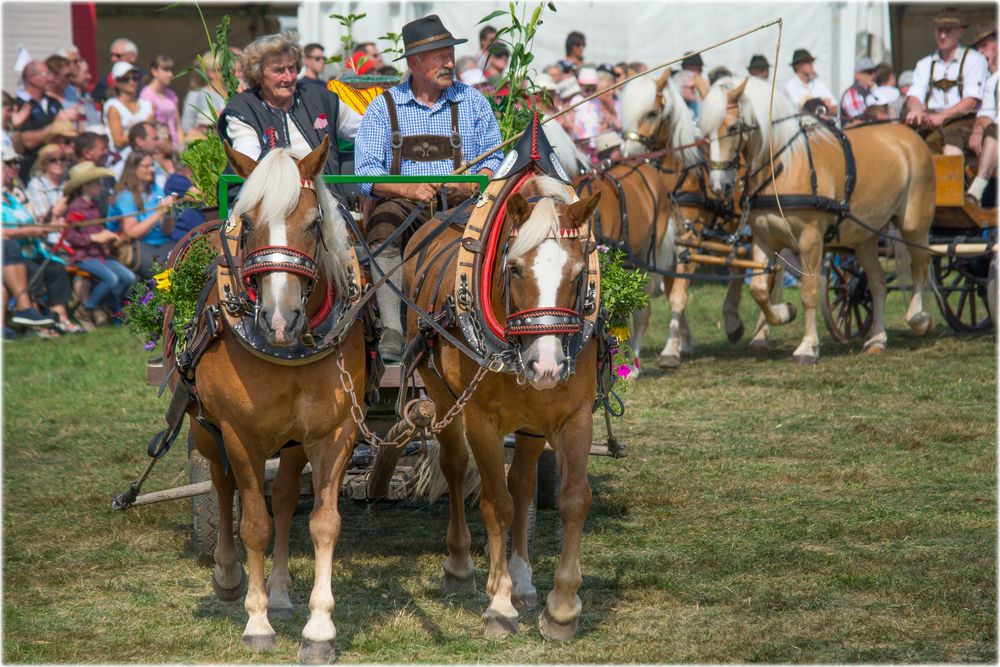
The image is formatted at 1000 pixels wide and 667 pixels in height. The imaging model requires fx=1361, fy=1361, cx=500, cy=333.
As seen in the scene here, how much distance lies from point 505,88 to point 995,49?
7.22 meters

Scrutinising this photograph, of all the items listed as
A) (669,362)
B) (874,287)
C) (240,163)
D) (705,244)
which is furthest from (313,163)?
(874,287)

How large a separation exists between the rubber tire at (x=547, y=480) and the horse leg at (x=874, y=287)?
17.7ft

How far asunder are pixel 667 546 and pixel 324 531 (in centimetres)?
195

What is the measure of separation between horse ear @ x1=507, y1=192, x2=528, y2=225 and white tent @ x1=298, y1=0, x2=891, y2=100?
11.2 m

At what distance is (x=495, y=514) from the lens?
17.3ft

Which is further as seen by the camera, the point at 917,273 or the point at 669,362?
the point at 917,273

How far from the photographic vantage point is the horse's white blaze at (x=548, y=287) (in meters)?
4.58

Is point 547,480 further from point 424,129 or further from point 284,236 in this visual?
point 284,236

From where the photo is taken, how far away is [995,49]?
506 inches

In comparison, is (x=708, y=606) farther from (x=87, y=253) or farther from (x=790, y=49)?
(x=790, y=49)

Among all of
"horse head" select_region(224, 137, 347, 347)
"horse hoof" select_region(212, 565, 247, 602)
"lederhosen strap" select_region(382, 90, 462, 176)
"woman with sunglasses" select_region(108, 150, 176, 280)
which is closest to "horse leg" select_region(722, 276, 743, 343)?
"woman with sunglasses" select_region(108, 150, 176, 280)

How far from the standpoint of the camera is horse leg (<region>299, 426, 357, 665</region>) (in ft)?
15.8

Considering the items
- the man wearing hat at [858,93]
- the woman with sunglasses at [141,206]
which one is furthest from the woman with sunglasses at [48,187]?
the man wearing hat at [858,93]

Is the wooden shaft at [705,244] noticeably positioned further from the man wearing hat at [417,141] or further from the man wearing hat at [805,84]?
the man wearing hat at [417,141]
